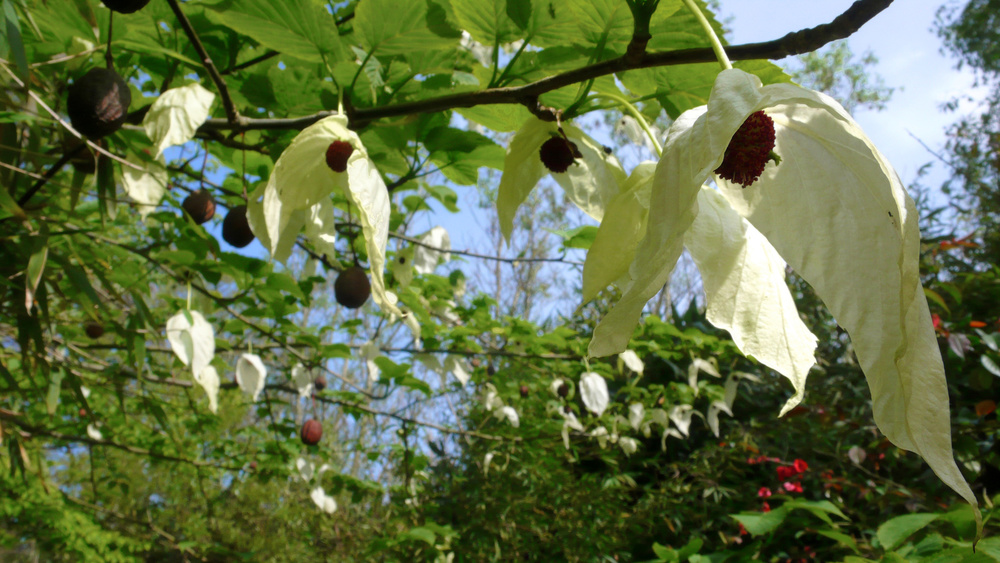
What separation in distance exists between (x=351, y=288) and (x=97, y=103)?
0.71 meters

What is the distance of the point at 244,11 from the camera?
66 centimetres

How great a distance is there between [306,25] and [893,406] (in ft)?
2.27

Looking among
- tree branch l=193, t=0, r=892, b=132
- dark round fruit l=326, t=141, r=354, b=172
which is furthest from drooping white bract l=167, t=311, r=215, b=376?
dark round fruit l=326, t=141, r=354, b=172

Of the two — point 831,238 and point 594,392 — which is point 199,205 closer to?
point 831,238

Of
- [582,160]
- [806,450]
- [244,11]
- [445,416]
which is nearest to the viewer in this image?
[582,160]

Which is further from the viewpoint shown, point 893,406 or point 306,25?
point 306,25

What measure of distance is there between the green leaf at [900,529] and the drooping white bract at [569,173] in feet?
2.08

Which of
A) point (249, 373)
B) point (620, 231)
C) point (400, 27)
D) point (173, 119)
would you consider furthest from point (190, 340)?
point (620, 231)

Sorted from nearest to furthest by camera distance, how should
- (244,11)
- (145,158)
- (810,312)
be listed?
(244,11), (145,158), (810,312)

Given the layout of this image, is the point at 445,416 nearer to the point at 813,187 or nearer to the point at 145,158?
the point at 145,158

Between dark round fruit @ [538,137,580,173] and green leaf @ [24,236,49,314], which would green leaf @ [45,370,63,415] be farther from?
dark round fruit @ [538,137,580,173]

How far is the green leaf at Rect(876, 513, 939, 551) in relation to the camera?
2.54 feet

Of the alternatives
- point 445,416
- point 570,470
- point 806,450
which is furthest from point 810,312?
point 445,416

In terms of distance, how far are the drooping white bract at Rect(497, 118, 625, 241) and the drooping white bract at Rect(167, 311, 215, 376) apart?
44.8 inches
